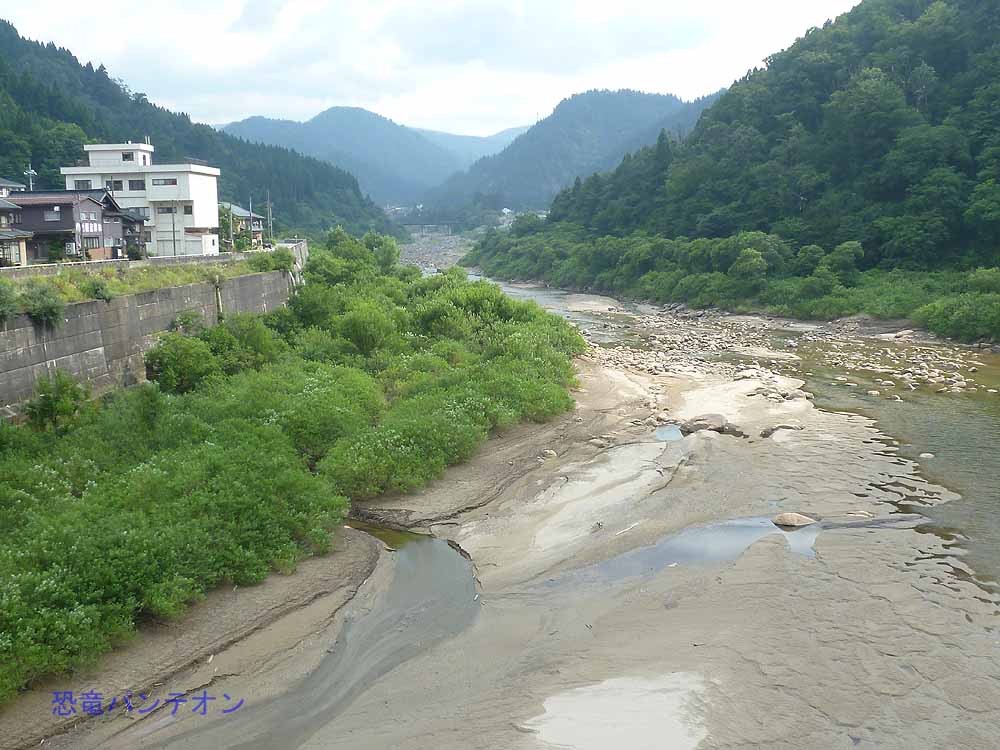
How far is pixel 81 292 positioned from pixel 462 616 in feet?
48.6

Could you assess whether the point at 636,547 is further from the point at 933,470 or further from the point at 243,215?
the point at 243,215

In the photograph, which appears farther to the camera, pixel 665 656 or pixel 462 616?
pixel 462 616

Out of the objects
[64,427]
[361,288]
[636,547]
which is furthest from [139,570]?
[361,288]

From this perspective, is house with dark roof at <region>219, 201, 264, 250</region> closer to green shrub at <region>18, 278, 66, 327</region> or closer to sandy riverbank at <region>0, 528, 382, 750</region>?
green shrub at <region>18, 278, 66, 327</region>

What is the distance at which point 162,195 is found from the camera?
53531 millimetres

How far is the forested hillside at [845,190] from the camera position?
47312 mm

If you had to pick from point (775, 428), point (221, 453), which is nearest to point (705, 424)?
point (775, 428)

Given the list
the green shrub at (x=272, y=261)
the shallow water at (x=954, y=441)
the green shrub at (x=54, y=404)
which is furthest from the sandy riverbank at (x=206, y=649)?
the green shrub at (x=272, y=261)

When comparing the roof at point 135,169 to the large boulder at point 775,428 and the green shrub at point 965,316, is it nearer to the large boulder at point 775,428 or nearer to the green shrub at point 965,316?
the large boulder at point 775,428

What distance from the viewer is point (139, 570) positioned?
11.2 metres

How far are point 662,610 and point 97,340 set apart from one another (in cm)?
1663

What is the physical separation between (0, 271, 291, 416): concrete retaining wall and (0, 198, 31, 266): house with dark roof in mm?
11521

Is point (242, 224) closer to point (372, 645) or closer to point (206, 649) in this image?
point (206, 649)

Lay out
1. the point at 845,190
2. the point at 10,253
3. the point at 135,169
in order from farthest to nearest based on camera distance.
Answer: the point at 845,190
the point at 135,169
the point at 10,253
